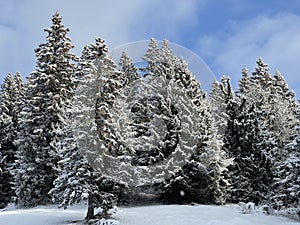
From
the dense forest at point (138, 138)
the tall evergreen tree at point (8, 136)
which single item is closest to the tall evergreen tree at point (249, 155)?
the dense forest at point (138, 138)

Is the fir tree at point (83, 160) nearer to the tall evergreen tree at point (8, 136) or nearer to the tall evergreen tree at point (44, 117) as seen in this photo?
the tall evergreen tree at point (44, 117)

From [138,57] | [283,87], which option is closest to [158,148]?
[138,57]

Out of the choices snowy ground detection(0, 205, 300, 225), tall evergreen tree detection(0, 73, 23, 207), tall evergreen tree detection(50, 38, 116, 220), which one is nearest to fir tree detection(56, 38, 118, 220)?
tall evergreen tree detection(50, 38, 116, 220)

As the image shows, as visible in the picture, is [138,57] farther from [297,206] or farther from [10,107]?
[297,206]

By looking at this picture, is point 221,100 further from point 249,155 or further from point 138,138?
point 138,138

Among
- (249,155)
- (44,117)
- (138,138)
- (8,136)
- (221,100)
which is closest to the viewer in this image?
(138,138)

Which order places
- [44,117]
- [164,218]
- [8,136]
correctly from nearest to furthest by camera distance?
1. [164,218]
2. [44,117]
3. [8,136]

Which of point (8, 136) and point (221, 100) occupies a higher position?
point (221, 100)

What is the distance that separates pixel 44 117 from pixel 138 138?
7.82 m

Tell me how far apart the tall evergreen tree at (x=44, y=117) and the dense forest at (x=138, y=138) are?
0.27ft

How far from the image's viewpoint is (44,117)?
1054 inches

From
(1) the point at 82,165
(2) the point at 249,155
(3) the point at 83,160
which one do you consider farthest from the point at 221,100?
(1) the point at 82,165

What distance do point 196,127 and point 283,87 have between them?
27.0 meters

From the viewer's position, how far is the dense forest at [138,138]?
18.6 meters
